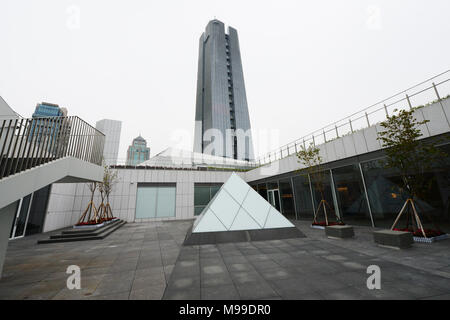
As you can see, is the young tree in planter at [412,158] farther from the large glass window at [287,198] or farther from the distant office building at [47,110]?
the distant office building at [47,110]

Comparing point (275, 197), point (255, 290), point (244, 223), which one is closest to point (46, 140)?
point (255, 290)

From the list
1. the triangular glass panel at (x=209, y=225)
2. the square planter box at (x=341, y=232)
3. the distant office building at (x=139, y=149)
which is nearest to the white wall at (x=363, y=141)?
the square planter box at (x=341, y=232)

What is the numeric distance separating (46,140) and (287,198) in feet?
53.1

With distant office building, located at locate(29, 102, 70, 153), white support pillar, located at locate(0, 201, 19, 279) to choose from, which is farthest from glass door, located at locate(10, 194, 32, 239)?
distant office building, located at locate(29, 102, 70, 153)

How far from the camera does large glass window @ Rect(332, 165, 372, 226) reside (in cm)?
1025

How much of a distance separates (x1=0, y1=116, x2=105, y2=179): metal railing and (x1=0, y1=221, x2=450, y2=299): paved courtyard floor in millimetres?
3072

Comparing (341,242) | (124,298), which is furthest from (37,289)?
(341,242)

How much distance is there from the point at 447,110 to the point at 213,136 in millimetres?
82567

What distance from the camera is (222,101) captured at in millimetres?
85812

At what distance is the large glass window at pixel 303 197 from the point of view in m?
13.8

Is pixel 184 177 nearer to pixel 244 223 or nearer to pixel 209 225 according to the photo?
pixel 209 225

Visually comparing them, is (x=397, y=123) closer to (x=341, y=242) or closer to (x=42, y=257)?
(x=341, y=242)

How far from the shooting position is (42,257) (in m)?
6.37

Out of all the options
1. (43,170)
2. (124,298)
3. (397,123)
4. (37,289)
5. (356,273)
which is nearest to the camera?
(124,298)
